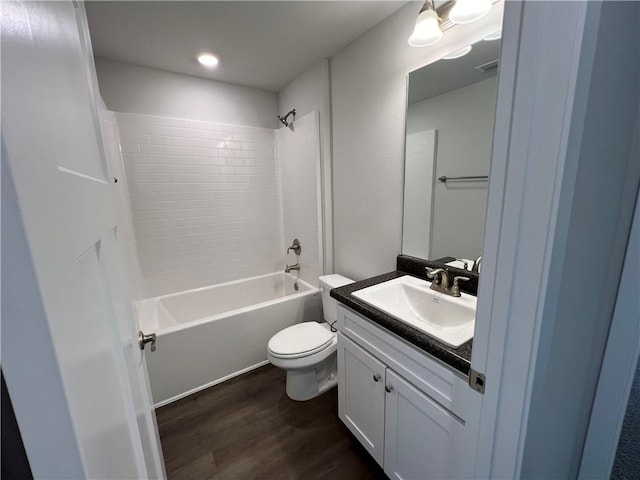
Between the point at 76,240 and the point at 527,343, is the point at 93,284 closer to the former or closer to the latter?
the point at 76,240

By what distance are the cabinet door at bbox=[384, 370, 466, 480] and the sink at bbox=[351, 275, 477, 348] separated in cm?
26

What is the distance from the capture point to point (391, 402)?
1144 millimetres

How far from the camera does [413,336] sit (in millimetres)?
970

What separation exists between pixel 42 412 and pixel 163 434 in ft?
5.84

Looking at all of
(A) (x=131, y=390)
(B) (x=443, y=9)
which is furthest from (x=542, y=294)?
(B) (x=443, y=9)

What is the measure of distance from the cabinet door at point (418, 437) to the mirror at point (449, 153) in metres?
0.75

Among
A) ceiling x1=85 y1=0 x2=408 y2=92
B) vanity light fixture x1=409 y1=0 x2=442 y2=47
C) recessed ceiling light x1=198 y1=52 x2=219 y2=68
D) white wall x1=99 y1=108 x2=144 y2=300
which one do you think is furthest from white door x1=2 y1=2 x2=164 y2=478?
white wall x1=99 y1=108 x2=144 y2=300

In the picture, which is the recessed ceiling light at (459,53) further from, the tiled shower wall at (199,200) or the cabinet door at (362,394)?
the tiled shower wall at (199,200)

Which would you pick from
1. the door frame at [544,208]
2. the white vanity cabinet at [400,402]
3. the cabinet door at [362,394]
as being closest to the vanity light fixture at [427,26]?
the door frame at [544,208]

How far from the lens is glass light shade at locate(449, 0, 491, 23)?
107cm

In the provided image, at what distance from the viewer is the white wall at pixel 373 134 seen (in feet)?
4.97

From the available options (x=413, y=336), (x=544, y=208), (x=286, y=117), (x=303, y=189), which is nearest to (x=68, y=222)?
(x=544, y=208)

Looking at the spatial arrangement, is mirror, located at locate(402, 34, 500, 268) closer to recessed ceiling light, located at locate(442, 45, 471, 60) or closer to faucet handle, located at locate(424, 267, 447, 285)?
recessed ceiling light, located at locate(442, 45, 471, 60)

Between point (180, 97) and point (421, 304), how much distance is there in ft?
8.52
